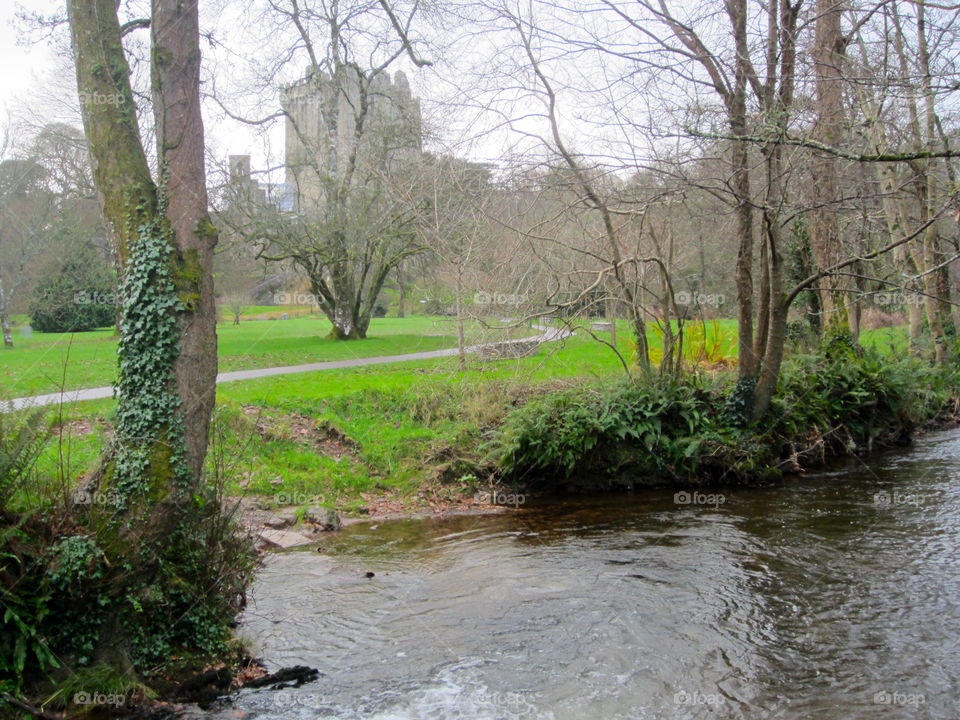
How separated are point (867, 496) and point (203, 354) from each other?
9.59 metres

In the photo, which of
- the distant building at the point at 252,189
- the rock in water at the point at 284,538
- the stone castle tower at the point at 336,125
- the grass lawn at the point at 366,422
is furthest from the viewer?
the stone castle tower at the point at 336,125

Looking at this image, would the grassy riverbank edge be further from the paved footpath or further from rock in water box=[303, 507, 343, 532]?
the paved footpath

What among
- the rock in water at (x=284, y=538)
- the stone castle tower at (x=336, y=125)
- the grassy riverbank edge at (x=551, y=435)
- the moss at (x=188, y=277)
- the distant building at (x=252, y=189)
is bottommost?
the rock in water at (x=284, y=538)

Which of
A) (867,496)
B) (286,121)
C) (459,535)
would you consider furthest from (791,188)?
(286,121)

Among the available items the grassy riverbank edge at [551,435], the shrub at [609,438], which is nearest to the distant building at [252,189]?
the grassy riverbank edge at [551,435]

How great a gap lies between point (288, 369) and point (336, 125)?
13485mm

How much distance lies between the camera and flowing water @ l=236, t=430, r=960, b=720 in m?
5.62

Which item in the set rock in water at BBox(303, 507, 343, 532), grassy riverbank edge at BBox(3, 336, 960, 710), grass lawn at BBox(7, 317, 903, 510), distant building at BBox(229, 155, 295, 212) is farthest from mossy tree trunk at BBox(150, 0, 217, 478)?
→ distant building at BBox(229, 155, 295, 212)

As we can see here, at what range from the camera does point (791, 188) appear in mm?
11430

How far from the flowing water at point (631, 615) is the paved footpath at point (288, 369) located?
3.45m

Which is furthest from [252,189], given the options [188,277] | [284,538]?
[188,277]

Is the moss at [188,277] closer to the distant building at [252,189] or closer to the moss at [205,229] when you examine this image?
the moss at [205,229]

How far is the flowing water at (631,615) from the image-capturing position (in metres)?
5.62

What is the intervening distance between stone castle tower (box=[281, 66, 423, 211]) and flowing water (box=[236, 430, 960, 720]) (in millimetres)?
18469
